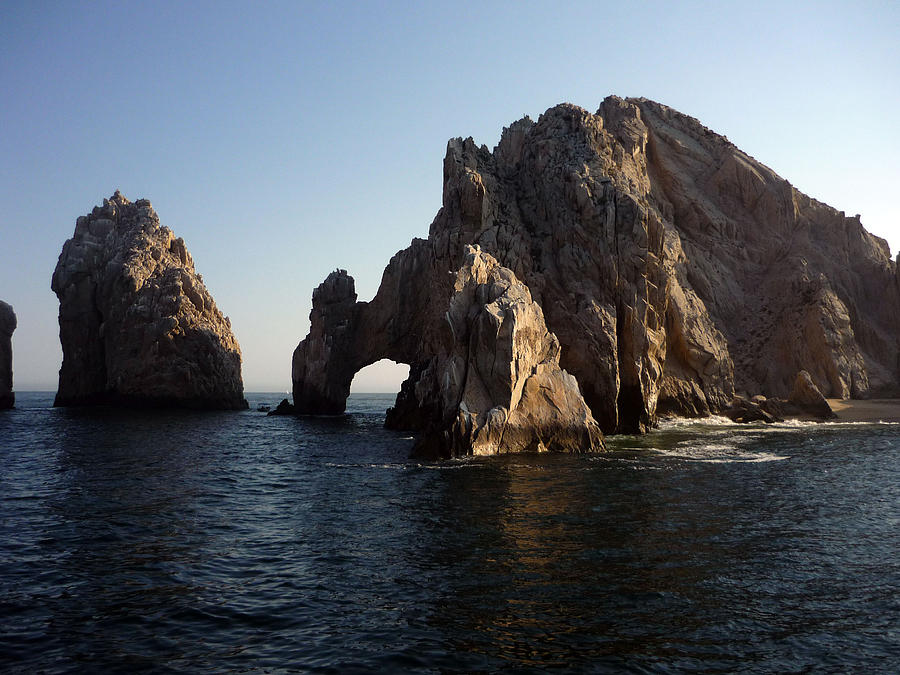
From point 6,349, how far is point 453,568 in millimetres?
96810

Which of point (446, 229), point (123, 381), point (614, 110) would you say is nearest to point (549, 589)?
point (446, 229)

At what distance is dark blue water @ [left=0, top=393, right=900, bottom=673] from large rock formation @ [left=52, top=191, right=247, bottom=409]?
53940 mm

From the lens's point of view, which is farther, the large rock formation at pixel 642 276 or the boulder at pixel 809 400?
the boulder at pixel 809 400

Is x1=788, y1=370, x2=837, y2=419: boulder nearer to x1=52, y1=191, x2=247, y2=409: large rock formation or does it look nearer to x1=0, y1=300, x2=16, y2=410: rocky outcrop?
x1=52, y1=191, x2=247, y2=409: large rock formation

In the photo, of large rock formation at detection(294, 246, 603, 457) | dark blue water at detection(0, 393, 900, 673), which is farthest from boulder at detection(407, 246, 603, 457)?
dark blue water at detection(0, 393, 900, 673)

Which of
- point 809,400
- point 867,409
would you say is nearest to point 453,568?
point 809,400

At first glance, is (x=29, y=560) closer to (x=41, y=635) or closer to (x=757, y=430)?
(x=41, y=635)

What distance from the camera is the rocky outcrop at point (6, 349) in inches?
3504

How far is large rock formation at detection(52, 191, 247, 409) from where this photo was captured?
290 ft

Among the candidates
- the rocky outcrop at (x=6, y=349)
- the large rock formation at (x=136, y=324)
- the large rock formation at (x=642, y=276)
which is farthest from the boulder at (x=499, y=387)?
the rocky outcrop at (x=6, y=349)

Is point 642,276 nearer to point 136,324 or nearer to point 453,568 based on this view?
point 453,568

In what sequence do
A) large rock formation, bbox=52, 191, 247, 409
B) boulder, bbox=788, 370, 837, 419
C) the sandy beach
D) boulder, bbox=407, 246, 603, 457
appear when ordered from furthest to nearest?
large rock formation, bbox=52, 191, 247, 409, boulder, bbox=788, 370, 837, 419, the sandy beach, boulder, bbox=407, 246, 603, 457

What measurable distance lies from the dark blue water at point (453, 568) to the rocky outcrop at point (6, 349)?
214 feet

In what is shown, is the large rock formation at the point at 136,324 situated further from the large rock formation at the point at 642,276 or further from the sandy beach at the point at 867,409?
the sandy beach at the point at 867,409
